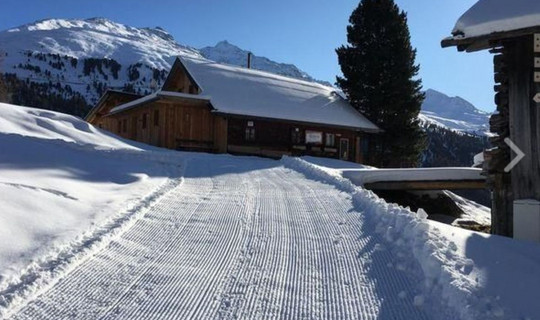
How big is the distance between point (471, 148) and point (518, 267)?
311ft

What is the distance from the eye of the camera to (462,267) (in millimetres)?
4852

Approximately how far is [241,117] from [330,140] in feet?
20.1

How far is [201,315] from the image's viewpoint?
151 inches

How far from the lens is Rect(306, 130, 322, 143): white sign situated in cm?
2877

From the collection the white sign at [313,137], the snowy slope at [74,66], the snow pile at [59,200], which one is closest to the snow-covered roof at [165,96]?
the white sign at [313,137]

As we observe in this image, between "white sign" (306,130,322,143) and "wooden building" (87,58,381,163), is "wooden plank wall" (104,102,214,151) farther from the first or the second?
"white sign" (306,130,322,143)

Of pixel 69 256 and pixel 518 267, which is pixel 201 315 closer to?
pixel 69 256

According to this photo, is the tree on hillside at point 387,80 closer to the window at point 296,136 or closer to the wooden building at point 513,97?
the window at point 296,136

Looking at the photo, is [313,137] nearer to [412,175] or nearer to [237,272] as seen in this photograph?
[412,175]

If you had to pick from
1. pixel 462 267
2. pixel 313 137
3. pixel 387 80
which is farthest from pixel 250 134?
pixel 462 267

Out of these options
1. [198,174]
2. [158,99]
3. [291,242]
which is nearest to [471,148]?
[158,99]

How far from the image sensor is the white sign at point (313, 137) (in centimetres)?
2877

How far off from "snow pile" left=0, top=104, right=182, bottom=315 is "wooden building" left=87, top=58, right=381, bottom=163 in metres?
9.68

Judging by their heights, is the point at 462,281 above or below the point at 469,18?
below
